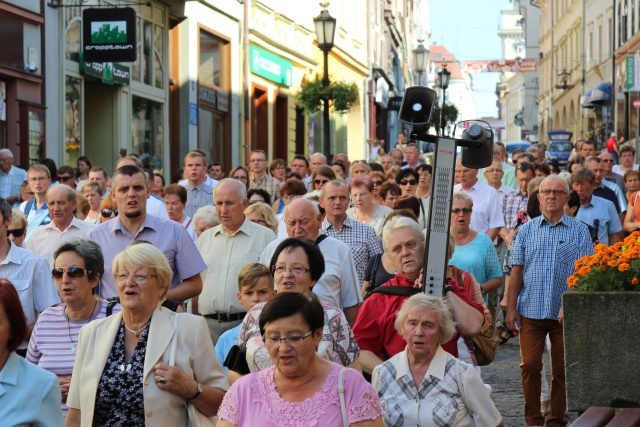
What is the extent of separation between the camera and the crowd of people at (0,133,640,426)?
5.81 m

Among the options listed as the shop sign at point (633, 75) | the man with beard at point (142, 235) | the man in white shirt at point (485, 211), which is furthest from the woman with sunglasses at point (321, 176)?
the shop sign at point (633, 75)

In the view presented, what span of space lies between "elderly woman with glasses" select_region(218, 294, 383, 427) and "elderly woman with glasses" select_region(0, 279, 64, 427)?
102 centimetres

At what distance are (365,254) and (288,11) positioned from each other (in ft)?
89.2

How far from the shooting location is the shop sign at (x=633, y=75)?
4294 cm

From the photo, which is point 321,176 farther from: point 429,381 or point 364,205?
point 429,381

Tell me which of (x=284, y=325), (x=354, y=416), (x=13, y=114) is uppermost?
(x=13, y=114)

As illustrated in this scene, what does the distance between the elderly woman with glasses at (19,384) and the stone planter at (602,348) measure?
186 inches

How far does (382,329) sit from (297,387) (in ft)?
7.35

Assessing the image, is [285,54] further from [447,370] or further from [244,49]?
[447,370]

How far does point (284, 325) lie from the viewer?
5.77 metres

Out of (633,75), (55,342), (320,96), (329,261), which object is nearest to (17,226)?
(329,261)

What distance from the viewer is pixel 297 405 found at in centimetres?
578

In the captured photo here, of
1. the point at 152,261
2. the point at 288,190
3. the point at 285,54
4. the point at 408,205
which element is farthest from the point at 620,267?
the point at 285,54

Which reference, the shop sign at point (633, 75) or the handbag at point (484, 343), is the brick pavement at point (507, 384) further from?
the shop sign at point (633, 75)
